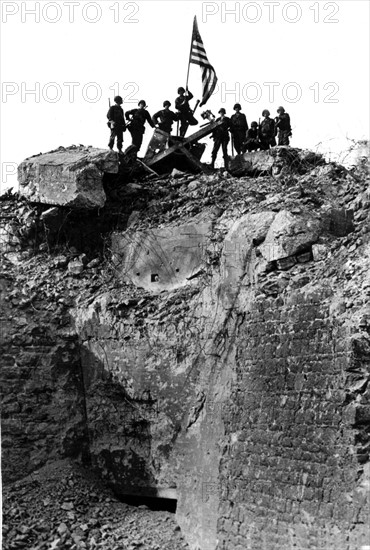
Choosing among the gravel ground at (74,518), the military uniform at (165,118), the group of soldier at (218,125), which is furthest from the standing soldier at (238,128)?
the gravel ground at (74,518)

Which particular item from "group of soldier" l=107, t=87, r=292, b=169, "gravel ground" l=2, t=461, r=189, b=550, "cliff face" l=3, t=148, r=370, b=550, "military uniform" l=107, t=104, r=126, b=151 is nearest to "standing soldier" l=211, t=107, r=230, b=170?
"group of soldier" l=107, t=87, r=292, b=169

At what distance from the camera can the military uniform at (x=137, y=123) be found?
22250mm

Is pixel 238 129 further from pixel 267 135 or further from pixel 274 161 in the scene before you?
pixel 274 161

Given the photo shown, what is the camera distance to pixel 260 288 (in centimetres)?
1670

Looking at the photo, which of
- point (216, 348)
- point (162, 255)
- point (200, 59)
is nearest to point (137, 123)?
point (200, 59)

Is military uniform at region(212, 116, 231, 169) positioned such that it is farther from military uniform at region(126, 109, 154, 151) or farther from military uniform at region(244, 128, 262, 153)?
military uniform at region(126, 109, 154, 151)

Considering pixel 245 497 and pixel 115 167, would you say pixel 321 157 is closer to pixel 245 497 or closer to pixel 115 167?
pixel 115 167

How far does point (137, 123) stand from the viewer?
2225 cm

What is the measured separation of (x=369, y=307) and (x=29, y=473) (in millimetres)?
6034

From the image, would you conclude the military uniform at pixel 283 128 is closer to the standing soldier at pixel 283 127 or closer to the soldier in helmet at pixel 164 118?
the standing soldier at pixel 283 127

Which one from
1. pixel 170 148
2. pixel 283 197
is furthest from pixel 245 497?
pixel 170 148

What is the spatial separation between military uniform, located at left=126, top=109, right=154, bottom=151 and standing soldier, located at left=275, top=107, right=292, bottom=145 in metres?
2.09

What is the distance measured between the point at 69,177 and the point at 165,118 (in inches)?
95.2

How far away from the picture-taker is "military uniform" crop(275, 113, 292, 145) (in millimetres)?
21938
